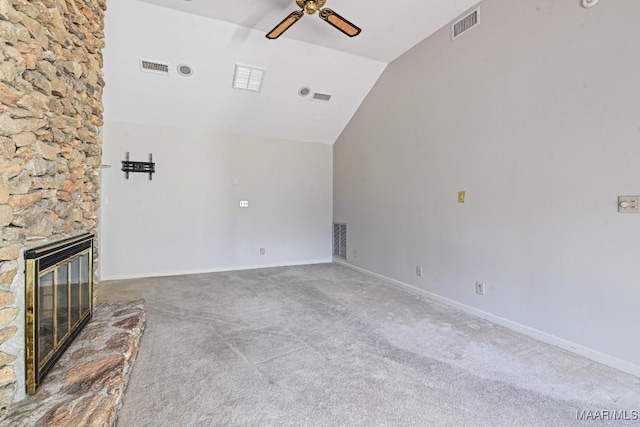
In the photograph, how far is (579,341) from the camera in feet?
7.75

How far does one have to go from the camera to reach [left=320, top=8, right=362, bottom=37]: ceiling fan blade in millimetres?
2645

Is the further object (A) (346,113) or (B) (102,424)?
(A) (346,113)

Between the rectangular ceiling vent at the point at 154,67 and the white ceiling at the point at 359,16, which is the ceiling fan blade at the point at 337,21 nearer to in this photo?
the white ceiling at the point at 359,16

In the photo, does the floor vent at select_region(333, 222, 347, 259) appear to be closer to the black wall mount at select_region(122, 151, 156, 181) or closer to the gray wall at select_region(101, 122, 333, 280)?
the gray wall at select_region(101, 122, 333, 280)

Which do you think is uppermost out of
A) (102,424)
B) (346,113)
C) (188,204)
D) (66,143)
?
(346,113)

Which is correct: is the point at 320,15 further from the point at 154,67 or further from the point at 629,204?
the point at 629,204

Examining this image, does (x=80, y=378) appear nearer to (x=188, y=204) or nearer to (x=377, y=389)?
(x=377, y=389)

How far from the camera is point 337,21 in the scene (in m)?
2.79

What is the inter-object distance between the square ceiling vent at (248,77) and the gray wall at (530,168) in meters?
1.97

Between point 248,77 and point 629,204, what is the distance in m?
4.31

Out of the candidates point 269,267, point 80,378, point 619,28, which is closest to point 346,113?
point 269,267

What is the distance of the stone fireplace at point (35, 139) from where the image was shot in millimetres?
1415

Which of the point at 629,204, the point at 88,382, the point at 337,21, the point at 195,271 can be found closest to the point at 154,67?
the point at 337,21

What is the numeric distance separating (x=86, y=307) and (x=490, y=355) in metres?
3.19
